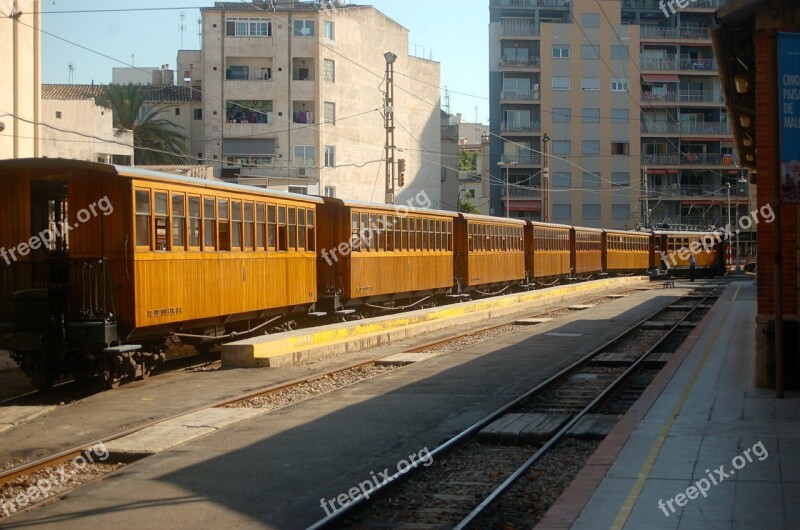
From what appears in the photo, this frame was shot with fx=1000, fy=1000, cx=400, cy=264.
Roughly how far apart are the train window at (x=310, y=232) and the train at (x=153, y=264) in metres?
0.03

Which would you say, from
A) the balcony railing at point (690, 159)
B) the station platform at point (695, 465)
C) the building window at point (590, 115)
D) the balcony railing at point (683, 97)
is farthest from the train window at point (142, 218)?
the balcony railing at point (683, 97)

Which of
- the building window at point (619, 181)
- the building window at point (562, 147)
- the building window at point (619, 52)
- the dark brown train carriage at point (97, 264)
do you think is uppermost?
the building window at point (619, 52)

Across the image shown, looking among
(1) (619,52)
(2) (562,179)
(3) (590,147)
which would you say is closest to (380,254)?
(2) (562,179)

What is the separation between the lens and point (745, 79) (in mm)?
14273

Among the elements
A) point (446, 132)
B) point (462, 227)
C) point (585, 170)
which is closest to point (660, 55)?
point (585, 170)

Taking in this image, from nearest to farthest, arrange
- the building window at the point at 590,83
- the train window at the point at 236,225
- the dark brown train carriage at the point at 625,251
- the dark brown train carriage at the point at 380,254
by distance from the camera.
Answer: the train window at the point at 236,225, the dark brown train carriage at the point at 380,254, the dark brown train carriage at the point at 625,251, the building window at the point at 590,83

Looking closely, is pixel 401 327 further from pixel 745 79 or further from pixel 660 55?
pixel 660 55

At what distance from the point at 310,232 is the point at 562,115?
185 feet

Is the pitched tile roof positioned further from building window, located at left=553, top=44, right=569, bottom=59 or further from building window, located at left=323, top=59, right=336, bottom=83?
building window, located at left=553, top=44, right=569, bottom=59

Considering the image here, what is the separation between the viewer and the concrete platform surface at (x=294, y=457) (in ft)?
23.8

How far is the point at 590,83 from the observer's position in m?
75.2

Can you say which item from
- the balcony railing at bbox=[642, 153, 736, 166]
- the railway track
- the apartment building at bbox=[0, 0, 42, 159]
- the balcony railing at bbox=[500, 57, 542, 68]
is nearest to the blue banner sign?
the railway track

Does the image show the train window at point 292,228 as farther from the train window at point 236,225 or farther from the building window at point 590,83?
the building window at point 590,83

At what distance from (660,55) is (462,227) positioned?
170 feet
